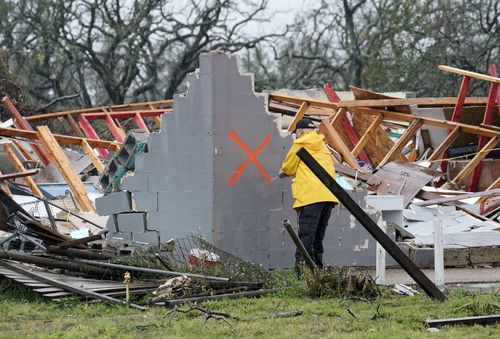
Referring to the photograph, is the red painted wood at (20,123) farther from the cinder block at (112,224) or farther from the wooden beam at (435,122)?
the cinder block at (112,224)

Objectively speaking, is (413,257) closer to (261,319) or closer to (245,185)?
(245,185)

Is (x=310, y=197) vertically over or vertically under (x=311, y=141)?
under

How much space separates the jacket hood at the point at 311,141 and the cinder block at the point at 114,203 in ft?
8.17

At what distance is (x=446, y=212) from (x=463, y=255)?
1.57 metres

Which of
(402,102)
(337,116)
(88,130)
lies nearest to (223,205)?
(402,102)

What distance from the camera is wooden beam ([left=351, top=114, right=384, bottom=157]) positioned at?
1659cm

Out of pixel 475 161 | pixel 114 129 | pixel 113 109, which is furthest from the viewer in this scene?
pixel 113 109

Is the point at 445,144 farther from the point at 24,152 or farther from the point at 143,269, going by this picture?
the point at 24,152

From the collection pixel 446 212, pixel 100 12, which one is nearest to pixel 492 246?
pixel 446 212

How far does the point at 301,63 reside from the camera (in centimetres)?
4806

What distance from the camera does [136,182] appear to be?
41.1 feet

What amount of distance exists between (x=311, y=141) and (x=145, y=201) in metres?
2.36

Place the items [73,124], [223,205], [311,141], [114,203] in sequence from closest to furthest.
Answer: [311,141]
[223,205]
[114,203]
[73,124]

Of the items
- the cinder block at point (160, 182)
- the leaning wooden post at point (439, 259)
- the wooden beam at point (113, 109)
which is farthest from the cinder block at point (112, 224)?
the wooden beam at point (113, 109)
